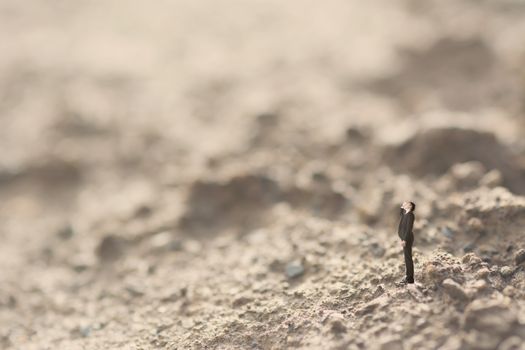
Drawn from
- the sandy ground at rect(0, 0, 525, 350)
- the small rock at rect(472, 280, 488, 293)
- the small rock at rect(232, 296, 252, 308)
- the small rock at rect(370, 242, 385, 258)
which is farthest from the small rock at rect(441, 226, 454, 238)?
the small rock at rect(232, 296, 252, 308)

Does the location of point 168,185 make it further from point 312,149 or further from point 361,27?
point 361,27

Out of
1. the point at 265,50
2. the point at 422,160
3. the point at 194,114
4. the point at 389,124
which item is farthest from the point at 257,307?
the point at 265,50

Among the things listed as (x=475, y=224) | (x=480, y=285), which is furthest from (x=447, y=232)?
(x=480, y=285)

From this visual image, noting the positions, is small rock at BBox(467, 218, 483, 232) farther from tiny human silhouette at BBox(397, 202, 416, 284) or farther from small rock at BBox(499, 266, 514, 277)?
tiny human silhouette at BBox(397, 202, 416, 284)

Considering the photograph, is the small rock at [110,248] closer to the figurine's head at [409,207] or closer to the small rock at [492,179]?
the figurine's head at [409,207]

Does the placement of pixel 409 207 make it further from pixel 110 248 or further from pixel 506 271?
pixel 110 248
